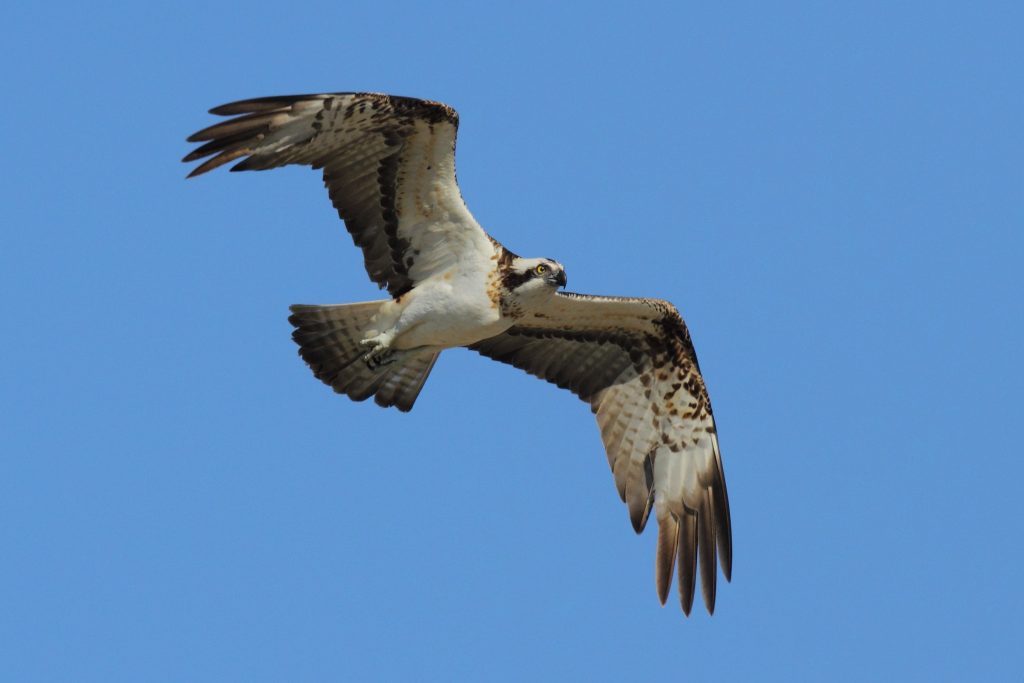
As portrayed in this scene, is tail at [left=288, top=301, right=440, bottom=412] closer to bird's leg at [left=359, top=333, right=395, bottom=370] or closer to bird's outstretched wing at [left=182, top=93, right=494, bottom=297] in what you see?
bird's leg at [left=359, top=333, right=395, bottom=370]

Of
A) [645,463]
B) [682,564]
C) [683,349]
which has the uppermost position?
[683,349]

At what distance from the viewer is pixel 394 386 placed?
42.6ft

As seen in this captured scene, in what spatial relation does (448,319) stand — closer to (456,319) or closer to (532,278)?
(456,319)

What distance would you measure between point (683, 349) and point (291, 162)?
4004 mm

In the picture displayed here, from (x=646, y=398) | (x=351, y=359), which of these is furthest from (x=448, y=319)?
(x=646, y=398)

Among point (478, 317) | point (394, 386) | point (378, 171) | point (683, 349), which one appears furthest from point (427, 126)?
point (683, 349)

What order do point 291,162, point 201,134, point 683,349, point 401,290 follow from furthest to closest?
point 683,349 → point 401,290 → point 291,162 → point 201,134

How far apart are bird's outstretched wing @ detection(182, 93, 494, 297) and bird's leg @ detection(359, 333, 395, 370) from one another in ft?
1.31

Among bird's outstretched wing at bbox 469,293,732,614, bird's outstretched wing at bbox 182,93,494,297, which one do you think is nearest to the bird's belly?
bird's outstretched wing at bbox 182,93,494,297

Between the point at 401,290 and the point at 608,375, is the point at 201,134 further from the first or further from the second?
the point at 608,375

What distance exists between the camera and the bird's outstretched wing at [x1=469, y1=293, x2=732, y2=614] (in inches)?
516

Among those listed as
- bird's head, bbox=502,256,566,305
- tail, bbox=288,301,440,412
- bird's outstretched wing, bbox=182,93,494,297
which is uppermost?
bird's outstretched wing, bbox=182,93,494,297

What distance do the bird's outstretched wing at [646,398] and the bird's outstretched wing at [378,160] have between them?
134cm

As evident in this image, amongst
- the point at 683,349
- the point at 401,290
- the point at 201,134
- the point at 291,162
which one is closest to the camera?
the point at 201,134
